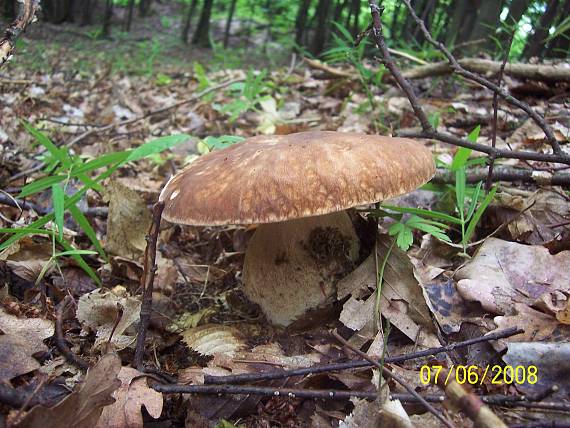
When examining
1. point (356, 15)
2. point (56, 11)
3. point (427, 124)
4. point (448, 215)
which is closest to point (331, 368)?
point (448, 215)

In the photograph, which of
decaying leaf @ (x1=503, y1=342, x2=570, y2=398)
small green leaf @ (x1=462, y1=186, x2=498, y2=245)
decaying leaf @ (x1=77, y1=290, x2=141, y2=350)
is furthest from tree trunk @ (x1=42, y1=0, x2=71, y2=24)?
decaying leaf @ (x1=503, y1=342, x2=570, y2=398)

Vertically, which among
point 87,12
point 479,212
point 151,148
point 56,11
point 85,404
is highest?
point 479,212

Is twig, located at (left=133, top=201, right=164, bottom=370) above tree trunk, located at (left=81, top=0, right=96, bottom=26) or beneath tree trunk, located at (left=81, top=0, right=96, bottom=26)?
above

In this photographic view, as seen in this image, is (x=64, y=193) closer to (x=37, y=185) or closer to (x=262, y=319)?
(x=37, y=185)

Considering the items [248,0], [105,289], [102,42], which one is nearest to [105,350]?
[105,289]

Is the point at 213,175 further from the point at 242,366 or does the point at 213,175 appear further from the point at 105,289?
the point at 105,289

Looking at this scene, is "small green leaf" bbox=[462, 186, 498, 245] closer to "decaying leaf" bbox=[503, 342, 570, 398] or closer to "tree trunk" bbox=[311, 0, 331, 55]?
"decaying leaf" bbox=[503, 342, 570, 398]
